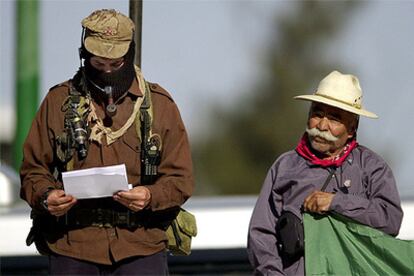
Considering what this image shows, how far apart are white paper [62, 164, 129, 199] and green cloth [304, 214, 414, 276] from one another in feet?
3.02

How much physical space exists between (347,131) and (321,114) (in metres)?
0.15

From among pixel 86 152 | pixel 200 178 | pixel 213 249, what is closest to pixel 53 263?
pixel 86 152

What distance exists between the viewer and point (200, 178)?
3584cm

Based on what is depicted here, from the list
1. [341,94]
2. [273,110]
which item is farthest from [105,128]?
[273,110]

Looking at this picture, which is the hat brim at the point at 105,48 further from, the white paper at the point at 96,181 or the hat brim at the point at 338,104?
the hat brim at the point at 338,104

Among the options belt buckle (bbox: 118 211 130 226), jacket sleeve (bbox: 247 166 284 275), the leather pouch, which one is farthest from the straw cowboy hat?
belt buckle (bbox: 118 211 130 226)

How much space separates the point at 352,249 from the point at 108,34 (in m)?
1.54

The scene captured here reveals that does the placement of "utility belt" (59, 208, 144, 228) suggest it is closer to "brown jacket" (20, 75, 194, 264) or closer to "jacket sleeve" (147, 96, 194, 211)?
"brown jacket" (20, 75, 194, 264)

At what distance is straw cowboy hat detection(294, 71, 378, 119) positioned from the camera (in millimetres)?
7213

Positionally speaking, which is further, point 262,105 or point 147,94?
point 262,105

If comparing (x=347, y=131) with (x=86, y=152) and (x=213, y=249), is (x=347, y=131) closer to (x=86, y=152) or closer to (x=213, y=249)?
(x=86, y=152)

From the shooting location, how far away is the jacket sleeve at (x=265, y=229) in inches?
283

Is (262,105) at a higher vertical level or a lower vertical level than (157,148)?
lower

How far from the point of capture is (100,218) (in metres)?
7.05
